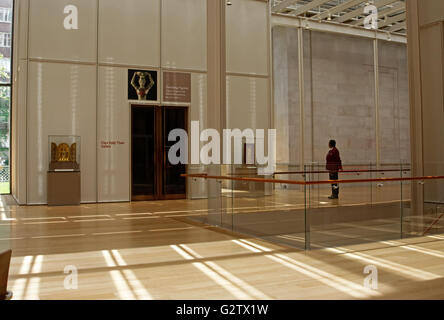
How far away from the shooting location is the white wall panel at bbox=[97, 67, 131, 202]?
1330cm

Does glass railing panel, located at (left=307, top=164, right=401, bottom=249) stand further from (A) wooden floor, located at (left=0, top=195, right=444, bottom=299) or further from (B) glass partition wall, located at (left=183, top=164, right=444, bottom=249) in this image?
(A) wooden floor, located at (left=0, top=195, right=444, bottom=299)

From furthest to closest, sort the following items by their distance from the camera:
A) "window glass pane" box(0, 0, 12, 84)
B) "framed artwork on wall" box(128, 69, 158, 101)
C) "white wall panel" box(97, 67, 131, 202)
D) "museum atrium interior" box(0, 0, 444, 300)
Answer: "window glass pane" box(0, 0, 12, 84), "framed artwork on wall" box(128, 69, 158, 101), "white wall panel" box(97, 67, 131, 202), "museum atrium interior" box(0, 0, 444, 300)

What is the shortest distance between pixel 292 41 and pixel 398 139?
8274 millimetres

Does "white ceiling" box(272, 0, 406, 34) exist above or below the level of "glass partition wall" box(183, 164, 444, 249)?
above

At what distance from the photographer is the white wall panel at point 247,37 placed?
15.3 metres

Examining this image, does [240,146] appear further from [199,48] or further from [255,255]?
[255,255]

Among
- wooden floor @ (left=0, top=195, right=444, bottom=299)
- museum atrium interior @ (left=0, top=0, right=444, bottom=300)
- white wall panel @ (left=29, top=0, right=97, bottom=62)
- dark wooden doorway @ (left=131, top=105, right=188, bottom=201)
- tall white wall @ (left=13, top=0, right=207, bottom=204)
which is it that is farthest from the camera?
dark wooden doorway @ (left=131, top=105, right=188, bottom=201)

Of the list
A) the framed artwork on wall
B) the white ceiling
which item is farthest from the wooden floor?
the white ceiling

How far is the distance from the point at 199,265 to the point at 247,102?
1082cm

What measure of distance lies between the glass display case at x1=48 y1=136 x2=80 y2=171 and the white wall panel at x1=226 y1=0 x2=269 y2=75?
19.3ft

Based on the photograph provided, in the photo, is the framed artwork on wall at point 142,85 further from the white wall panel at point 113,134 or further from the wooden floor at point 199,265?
the wooden floor at point 199,265

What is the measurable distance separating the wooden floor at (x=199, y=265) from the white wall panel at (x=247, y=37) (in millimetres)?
8446

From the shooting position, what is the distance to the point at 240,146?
15.1 m

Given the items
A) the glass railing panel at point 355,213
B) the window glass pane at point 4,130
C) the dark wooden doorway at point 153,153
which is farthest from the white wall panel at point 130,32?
the glass railing panel at point 355,213
